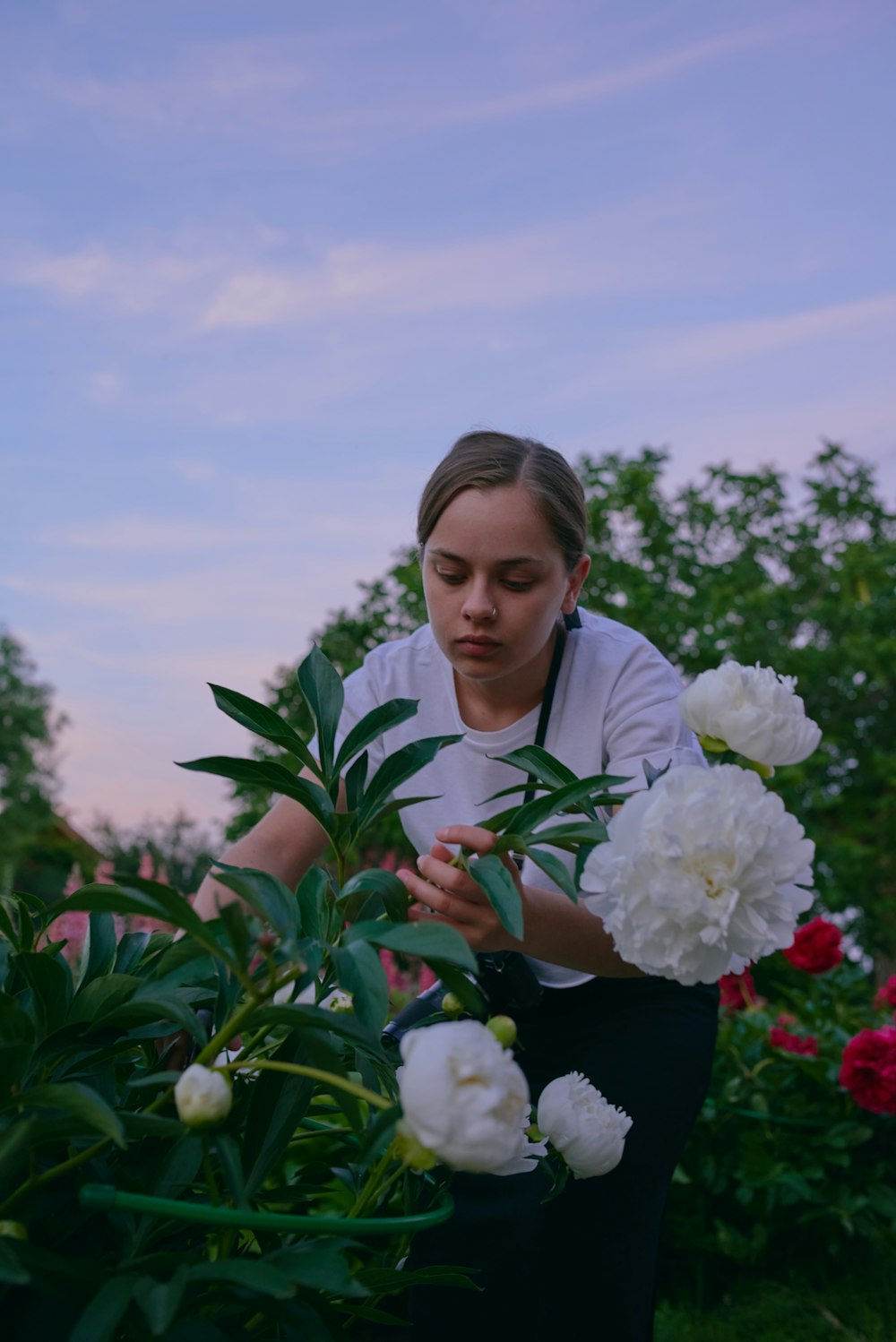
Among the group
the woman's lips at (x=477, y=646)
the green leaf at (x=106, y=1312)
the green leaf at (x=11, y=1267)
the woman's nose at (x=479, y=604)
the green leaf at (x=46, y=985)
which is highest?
the woman's nose at (x=479, y=604)

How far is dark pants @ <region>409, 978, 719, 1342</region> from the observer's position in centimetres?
173

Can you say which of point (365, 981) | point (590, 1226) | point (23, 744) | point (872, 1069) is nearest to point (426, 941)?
point (365, 981)

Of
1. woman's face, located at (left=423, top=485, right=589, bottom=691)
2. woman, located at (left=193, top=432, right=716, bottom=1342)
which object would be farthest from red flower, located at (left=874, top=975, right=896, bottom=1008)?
woman's face, located at (left=423, top=485, right=589, bottom=691)

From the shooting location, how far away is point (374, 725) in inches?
42.8

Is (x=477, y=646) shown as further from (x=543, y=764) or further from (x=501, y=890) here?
(x=501, y=890)

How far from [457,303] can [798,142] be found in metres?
2.65

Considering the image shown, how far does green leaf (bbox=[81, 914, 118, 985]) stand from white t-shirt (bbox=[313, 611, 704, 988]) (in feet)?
2.74

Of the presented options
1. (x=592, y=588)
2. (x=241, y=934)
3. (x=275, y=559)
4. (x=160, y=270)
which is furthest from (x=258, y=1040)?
(x=160, y=270)

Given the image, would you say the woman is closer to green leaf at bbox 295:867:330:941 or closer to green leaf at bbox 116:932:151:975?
green leaf at bbox 116:932:151:975

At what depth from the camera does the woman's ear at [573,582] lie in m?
2.04

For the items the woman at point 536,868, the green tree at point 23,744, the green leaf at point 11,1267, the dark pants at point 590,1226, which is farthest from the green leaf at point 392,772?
the green tree at point 23,744

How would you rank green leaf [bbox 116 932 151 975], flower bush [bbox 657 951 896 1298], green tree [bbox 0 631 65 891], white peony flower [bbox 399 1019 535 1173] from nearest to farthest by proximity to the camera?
white peony flower [bbox 399 1019 535 1173] < green leaf [bbox 116 932 151 975] < flower bush [bbox 657 951 896 1298] < green tree [bbox 0 631 65 891]

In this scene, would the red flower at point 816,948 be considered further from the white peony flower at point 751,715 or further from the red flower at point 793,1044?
the white peony flower at point 751,715

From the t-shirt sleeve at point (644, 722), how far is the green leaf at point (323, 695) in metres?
0.65
